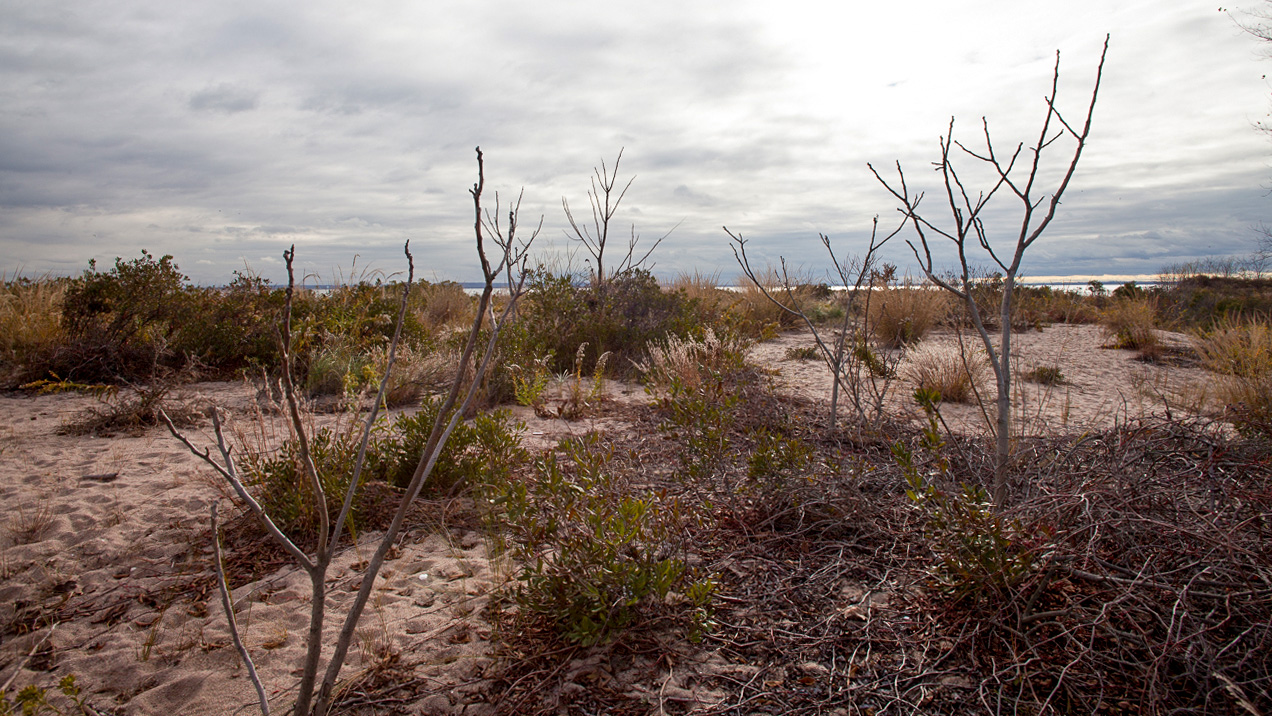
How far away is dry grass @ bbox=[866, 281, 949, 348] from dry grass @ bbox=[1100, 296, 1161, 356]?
245 cm

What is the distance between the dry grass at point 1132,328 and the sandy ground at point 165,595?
21.7 ft

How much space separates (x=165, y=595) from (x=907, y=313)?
35.3ft

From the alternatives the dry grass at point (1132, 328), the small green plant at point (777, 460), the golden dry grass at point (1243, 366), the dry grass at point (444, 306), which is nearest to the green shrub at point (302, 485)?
the small green plant at point (777, 460)

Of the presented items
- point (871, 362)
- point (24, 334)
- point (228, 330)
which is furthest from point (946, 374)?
point (24, 334)

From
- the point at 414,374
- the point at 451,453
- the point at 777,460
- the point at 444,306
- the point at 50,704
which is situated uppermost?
the point at 444,306

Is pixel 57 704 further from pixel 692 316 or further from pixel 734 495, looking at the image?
pixel 692 316

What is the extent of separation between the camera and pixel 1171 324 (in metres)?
11.5

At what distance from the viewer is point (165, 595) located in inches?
103

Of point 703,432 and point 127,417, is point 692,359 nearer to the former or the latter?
point 703,432

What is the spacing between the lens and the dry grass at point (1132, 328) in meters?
8.94

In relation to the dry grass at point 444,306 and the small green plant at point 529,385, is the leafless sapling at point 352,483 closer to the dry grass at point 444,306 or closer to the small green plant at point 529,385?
the small green plant at point 529,385

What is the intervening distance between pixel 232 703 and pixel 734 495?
2.11m

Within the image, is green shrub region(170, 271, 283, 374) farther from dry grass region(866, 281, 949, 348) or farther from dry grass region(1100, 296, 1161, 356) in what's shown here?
dry grass region(1100, 296, 1161, 356)

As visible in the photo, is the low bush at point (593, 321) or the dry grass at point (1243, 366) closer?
the dry grass at point (1243, 366)
